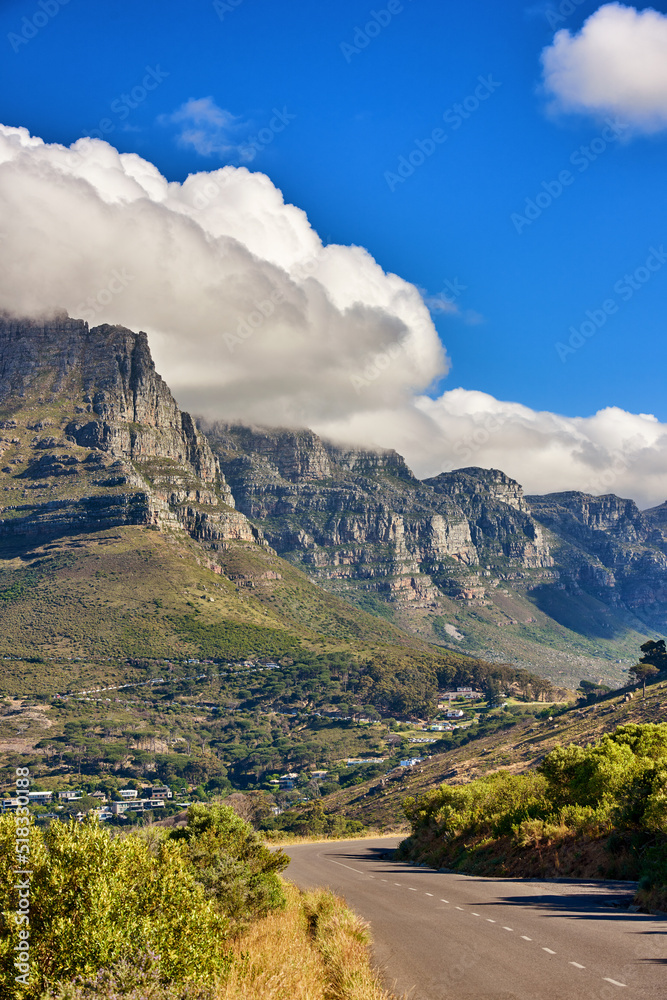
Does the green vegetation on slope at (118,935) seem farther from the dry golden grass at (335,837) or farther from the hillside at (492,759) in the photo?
the hillside at (492,759)

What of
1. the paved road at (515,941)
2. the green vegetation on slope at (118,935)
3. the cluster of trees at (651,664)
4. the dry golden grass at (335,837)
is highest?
the cluster of trees at (651,664)

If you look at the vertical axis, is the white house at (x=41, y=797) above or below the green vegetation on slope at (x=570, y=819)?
below

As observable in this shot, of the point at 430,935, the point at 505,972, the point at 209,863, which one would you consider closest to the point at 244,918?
the point at 209,863

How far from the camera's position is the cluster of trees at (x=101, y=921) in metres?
10.0

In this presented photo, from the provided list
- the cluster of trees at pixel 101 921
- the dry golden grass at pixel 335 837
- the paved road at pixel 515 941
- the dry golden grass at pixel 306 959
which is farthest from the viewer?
the dry golden grass at pixel 335 837

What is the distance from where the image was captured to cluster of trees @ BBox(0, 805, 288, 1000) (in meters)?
10.0

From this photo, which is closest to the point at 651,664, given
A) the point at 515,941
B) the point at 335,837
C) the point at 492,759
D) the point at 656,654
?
the point at 656,654

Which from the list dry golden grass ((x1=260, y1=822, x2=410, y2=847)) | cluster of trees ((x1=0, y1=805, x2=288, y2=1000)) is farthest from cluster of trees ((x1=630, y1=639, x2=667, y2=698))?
cluster of trees ((x1=0, y1=805, x2=288, y2=1000))

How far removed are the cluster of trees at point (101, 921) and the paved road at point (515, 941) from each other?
5.91 m

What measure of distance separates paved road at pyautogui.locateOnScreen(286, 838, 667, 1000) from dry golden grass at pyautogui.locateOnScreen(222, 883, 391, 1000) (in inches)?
35.0

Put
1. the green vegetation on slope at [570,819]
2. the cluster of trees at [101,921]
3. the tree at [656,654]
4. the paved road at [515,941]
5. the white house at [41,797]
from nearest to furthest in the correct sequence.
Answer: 1. the cluster of trees at [101,921]
2. the paved road at [515,941]
3. the green vegetation on slope at [570,819]
4. the white house at [41,797]
5. the tree at [656,654]

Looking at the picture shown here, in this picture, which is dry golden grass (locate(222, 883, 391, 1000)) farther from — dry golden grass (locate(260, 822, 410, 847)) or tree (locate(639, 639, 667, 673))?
tree (locate(639, 639, 667, 673))

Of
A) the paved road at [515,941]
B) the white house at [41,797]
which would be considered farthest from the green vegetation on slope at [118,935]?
the white house at [41,797]

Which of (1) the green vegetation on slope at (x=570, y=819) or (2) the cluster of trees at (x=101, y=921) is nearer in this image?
(2) the cluster of trees at (x=101, y=921)
